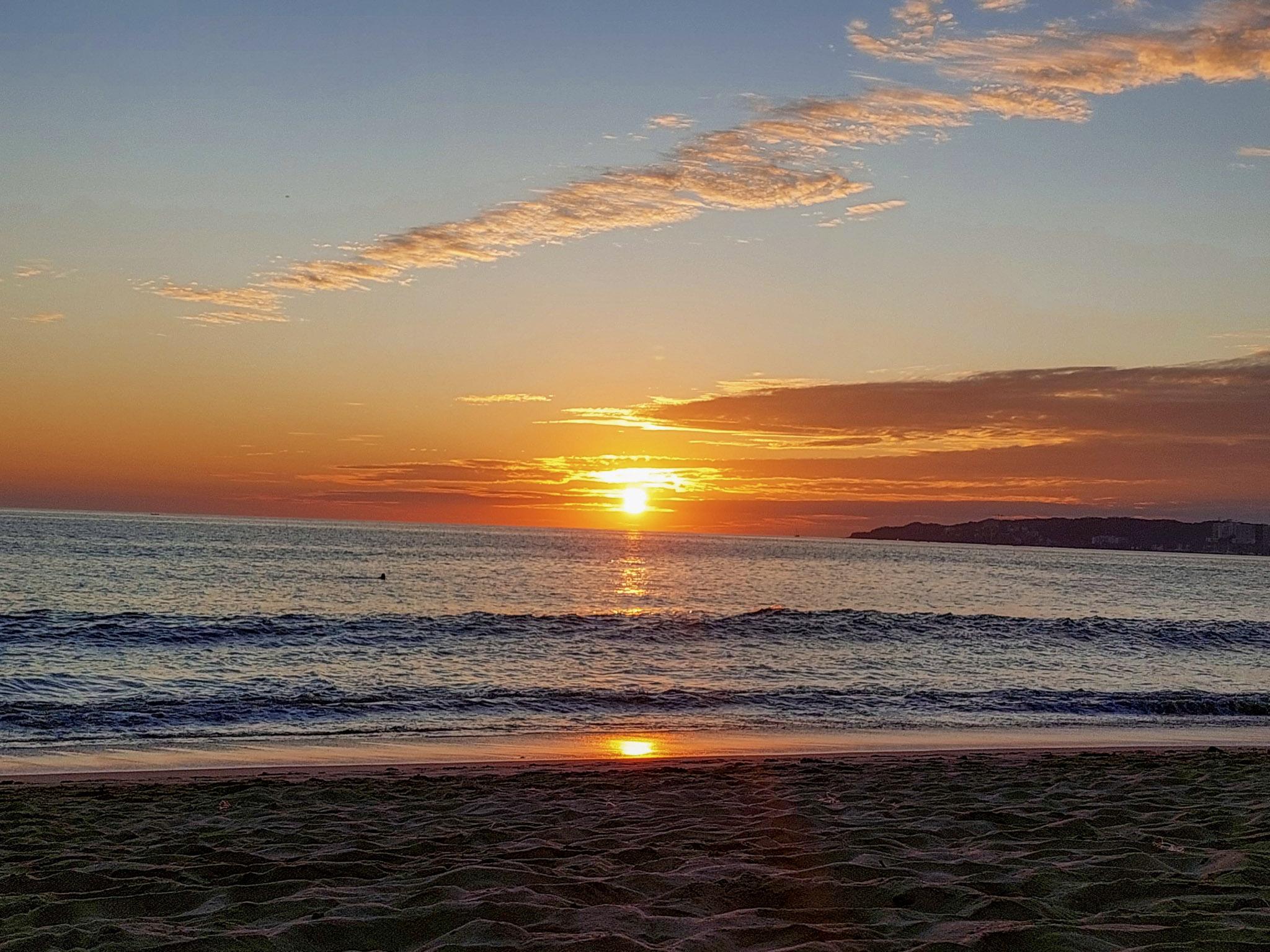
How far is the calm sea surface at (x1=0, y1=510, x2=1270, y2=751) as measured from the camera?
58.1ft

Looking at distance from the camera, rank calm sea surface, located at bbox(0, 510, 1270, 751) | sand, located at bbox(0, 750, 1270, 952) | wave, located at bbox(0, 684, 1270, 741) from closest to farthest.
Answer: sand, located at bbox(0, 750, 1270, 952), wave, located at bbox(0, 684, 1270, 741), calm sea surface, located at bbox(0, 510, 1270, 751)

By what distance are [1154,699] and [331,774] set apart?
18.0 m

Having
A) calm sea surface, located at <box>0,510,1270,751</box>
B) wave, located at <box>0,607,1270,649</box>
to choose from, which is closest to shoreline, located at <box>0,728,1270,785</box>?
calm sea surface, located at <box>0,510,1270,751</box>

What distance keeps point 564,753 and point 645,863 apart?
7441 millimetres

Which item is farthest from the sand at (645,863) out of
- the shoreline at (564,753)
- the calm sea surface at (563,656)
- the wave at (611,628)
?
the wave at (611,628)

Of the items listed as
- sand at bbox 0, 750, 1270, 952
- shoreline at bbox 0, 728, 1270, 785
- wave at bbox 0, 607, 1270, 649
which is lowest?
wave at bbox 0, 607, 1270, 649

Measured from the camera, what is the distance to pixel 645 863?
6.64 m

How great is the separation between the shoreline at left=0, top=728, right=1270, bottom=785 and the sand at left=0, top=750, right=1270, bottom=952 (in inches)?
47.6

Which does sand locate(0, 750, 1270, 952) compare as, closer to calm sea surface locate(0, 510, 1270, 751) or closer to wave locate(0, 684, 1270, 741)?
wave locate(0, 684, 1270, 741)

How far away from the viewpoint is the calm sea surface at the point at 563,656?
17.7m

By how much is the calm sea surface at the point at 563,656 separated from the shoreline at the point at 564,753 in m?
1.20

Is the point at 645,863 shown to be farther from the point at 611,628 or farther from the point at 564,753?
the point at 611,628

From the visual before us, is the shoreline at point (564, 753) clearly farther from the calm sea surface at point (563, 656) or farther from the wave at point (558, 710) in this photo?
the wave at point (558, 710)

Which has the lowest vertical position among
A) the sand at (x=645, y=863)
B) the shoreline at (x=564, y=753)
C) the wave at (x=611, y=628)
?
the wave at (x=611, y=628)
